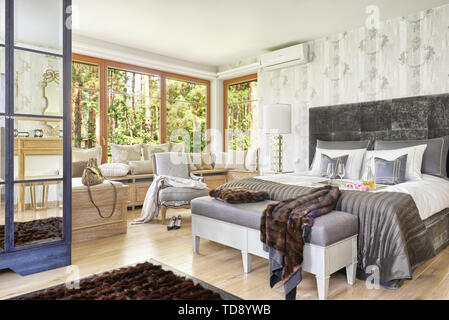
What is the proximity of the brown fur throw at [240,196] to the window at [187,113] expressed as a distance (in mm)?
3500

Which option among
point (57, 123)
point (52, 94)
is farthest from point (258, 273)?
point (52, 94)

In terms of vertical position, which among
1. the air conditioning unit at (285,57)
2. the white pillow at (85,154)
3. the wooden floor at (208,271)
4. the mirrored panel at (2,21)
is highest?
the air conditioning unit at (285,57)

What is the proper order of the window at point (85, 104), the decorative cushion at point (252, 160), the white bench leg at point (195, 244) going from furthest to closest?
the decorative cushion at point (252, 160)
the window at point (85, 104)
the white bench leg at point (195, 244)

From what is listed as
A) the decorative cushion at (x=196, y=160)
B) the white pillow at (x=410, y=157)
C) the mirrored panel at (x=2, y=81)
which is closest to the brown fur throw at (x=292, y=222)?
the white pillow at (x=410, y=157)

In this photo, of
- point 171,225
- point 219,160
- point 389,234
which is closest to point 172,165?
point 171,225

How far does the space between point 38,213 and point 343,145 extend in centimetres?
342

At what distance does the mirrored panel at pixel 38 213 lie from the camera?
227cm

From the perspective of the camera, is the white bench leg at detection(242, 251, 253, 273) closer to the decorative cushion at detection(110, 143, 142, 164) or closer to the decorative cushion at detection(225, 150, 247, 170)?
the decorative cushion at detection(110, 143, 142, 164)

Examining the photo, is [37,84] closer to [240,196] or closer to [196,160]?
[240,196]

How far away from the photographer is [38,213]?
2.34 metres

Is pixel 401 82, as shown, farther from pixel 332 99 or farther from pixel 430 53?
pixel 332 99

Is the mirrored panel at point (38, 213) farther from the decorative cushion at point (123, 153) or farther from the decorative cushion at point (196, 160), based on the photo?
the decorative cushion at point (196, 160)

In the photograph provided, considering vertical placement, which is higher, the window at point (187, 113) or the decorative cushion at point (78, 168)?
the window at point (187, 113)
